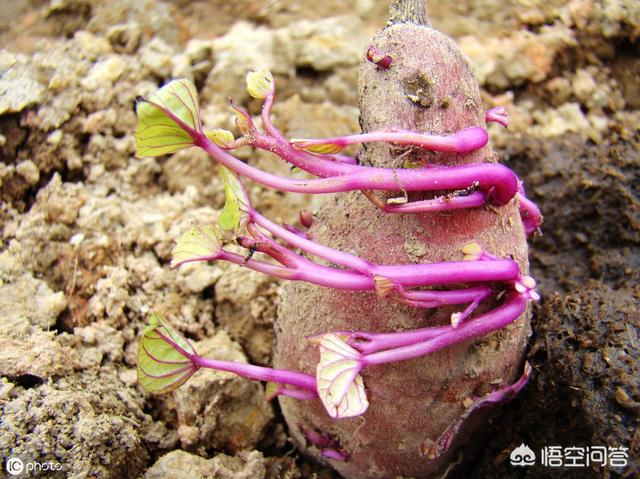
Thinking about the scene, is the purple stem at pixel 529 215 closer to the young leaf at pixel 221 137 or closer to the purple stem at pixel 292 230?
the purple stem at pixel 292 230

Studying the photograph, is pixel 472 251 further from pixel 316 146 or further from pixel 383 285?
pixel 316 146

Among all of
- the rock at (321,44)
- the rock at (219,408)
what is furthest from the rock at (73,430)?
the rock at (321,44)

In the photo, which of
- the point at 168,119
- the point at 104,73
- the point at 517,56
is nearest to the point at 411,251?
the point at 168,119

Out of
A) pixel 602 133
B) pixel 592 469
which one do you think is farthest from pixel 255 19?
pixel 592 469

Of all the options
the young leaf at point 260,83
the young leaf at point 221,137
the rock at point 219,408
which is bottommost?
the rock at point 219,408

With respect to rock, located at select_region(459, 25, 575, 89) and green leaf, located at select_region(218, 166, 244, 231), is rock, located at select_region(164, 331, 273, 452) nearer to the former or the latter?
green leaf, located at select_region(218, 166, 244, 231)

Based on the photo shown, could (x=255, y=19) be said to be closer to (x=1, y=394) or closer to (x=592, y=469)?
(x=1, y=394)
